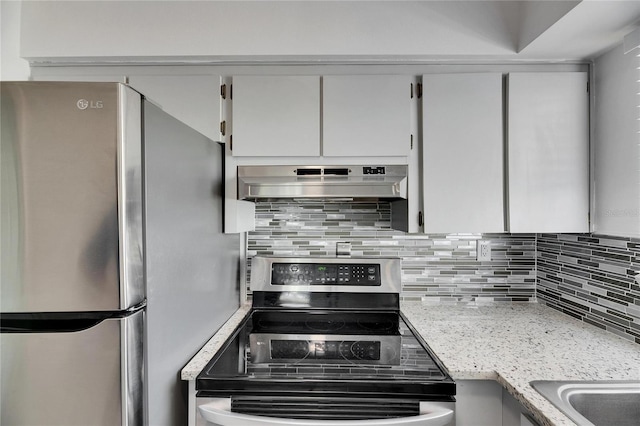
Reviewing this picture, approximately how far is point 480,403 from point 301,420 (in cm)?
56

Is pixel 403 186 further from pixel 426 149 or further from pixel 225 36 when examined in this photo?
pixel 225 36

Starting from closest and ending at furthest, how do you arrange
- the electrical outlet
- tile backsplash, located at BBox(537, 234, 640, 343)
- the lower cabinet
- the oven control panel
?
the lower cabinet
tile backsplash, located at BBox(537, 234, 640, 343)
the oven control panel
the electrical outlet

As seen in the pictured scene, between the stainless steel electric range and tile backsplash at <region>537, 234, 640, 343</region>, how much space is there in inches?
31.4

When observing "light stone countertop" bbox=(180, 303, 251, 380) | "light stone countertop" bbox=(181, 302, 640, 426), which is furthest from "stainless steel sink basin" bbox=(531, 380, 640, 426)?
"light stone countertop" bbox=(180, 303, 251, 380)

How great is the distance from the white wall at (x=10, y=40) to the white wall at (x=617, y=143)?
2438 millimetres

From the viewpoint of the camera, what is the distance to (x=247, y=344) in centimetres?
142

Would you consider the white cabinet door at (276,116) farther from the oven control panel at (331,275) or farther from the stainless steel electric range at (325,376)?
the stainless steel electric range at (325,376)

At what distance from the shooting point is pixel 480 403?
1.15 metres

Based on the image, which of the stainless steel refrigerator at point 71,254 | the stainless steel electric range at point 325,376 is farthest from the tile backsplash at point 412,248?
the stainless steel refrigerator at point 71,254

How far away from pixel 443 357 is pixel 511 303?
0.94m

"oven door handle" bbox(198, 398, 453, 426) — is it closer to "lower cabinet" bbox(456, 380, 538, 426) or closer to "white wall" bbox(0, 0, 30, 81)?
"lower cabinet" bbox(456, 380, 538, 426)

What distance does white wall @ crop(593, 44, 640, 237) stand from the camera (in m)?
1.34

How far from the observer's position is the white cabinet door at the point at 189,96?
5.24 feet

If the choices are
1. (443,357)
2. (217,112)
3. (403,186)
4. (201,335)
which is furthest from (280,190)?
(443,357)
